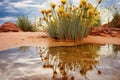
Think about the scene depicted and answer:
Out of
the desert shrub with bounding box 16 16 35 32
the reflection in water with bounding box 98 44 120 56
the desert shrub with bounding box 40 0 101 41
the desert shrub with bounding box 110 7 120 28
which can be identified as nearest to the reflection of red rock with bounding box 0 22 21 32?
the desert shrub with bounding box 16 16 35 32

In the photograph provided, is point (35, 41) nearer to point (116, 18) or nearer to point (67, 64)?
point (67, 64)

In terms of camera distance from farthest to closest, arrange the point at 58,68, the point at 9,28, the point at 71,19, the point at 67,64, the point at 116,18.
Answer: the point at 9,28
the point at 116,18
the point at 71,19
the point at 67,64
the point at 58,68

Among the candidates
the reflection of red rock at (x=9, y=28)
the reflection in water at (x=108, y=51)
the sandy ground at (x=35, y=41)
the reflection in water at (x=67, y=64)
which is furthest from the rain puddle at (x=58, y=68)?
the reflection of red rock at (x=9, y=28)

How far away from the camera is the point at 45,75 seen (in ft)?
8.91

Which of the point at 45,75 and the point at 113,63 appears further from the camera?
the point at 113,63

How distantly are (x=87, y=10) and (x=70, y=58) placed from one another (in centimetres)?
256

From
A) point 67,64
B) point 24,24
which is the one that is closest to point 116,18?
point 24,24

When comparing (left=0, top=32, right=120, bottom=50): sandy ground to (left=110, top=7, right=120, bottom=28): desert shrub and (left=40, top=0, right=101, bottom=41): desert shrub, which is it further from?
(left=110, top=7, right=120, bottom=28): desert shrub

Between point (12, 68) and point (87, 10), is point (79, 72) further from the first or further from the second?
point (87, 10)

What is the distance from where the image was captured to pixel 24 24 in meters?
12.7

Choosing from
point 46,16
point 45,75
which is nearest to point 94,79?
point 45,75

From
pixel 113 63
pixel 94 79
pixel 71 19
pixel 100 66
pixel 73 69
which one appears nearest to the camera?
pixel 94 79

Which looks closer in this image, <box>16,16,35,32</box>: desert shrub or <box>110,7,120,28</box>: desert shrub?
<box>110,7,120,28</box>: desert shrub

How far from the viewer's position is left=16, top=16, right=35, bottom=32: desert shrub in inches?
491
